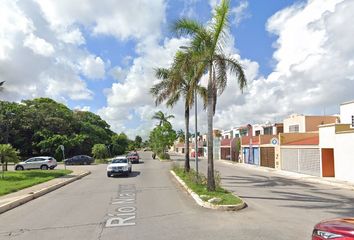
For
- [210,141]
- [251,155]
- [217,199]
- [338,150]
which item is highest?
[210,141]

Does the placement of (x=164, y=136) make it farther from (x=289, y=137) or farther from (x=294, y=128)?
(x=289, y=137)

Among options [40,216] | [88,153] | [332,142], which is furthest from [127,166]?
[88,153]

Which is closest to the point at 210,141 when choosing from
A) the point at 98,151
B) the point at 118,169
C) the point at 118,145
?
the point at 118,169

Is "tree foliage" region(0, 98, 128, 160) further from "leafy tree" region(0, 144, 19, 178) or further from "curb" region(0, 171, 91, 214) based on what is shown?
"curb" region(0, 171, 91, 214)

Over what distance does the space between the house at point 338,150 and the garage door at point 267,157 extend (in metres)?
14.5

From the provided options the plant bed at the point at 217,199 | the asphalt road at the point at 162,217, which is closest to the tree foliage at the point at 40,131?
the asphalt road at the point at 162,217

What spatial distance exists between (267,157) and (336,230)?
4367cm

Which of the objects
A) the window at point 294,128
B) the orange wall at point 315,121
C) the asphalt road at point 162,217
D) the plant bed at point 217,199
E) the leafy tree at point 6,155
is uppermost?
the orange wall at point 315,121

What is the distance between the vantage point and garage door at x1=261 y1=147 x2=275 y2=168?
153ft

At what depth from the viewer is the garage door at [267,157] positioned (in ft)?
153

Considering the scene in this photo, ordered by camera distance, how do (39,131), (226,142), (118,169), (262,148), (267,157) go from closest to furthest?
(118,169) → (267,157) → (262,148) → (39,131) → (226,142)

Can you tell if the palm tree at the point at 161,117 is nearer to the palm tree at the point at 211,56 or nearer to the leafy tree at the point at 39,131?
the leafy tree at the point at 39,131

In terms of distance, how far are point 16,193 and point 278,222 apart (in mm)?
13539

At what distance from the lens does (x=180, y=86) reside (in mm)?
28516
